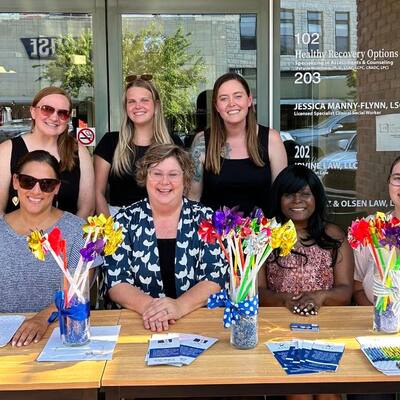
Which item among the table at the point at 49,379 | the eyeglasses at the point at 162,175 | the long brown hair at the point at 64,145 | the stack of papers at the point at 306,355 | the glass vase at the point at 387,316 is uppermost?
the long brown hair at the point at 64,145

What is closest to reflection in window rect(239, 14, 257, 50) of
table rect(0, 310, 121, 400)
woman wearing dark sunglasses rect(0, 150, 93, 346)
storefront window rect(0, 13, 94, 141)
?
storefront window rect(0, 13, 94, 141)

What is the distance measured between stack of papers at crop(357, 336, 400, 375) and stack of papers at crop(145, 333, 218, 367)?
51 cm

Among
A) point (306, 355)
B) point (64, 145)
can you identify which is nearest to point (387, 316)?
point (306, 355)

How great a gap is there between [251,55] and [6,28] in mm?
1840

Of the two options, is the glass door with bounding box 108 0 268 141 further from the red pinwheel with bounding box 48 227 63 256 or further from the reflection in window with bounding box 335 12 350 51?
the red pinwheel with bounding box 48 227 63 256

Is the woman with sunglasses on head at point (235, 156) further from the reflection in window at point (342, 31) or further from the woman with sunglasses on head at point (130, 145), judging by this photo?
the reflection in window at point (342, 31)

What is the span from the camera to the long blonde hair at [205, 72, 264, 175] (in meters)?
3.17

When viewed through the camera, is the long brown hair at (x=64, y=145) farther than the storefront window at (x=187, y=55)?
No

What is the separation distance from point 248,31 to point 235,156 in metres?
1.63

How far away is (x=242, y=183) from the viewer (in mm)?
3186

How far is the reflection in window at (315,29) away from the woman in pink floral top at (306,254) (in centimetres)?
185

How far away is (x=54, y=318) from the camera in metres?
2.21

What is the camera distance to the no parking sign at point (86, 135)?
14.8 feet

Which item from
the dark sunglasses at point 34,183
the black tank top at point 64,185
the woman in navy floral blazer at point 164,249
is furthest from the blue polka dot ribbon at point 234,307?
the black tank top at point 64,185
